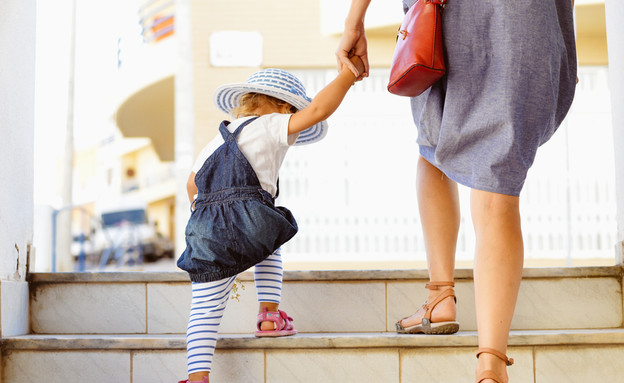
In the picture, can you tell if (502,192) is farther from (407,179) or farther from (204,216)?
(407,179)

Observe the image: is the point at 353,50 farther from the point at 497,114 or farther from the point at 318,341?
the point at 318,341

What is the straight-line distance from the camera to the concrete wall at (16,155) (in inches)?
90.8

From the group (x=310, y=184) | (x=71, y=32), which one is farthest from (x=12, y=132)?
(x=71, y=32)

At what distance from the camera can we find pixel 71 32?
15156mm

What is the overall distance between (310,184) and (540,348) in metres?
4.87

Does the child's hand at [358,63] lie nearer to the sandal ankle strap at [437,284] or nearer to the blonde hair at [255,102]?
the blonde hair at [255,102]

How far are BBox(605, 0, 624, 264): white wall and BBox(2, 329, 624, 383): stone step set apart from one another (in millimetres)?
579

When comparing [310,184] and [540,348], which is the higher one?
[310,184]

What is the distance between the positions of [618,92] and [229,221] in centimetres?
155

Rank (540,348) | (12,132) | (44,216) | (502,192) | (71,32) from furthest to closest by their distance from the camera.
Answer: (71,32), (44,216), (12,132), (540,348), (502,192)

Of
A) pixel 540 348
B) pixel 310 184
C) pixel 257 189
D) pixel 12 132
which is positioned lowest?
pixel 540 348

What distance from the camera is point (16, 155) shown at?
243 cm

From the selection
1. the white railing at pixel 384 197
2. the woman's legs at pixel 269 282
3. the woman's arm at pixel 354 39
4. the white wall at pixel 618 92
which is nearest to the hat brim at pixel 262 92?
the woman's arm at pixel 354 39

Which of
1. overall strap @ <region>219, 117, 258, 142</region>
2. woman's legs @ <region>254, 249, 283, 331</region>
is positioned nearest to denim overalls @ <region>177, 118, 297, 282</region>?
overall strap @ <region>219, 117, 258, 142</region>
